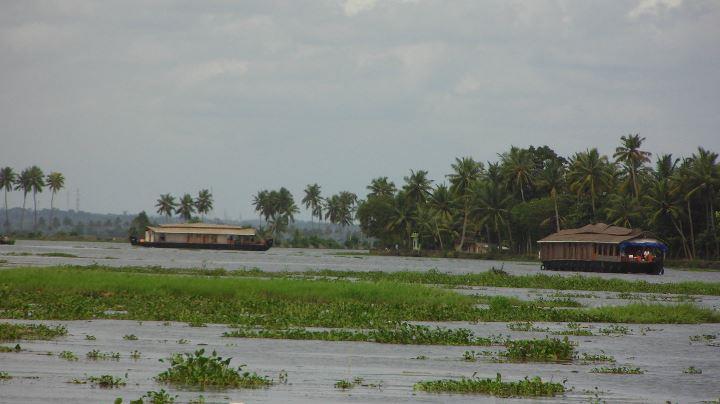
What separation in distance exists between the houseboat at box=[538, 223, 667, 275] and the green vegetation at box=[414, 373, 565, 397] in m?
72.3

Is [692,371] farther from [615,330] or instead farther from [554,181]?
[554,181]

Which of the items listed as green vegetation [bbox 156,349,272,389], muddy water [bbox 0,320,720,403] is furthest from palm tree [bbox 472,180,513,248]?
green vegetation [bbox 156,349,272,389]

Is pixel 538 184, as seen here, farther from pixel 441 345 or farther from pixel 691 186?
pixel 441 345

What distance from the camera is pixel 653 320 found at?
38000 millimetres

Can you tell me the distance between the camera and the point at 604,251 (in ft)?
307

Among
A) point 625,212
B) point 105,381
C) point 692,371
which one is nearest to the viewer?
point 105,381

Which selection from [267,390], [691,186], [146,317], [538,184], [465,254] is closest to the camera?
[267,390]

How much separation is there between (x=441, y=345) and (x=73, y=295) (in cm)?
1570

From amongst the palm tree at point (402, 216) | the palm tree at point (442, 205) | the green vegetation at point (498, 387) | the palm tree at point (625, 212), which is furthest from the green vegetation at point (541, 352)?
the palm tree at point (402, 216)

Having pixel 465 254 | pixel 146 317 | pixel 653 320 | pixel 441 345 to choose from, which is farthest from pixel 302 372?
pixel 465 254

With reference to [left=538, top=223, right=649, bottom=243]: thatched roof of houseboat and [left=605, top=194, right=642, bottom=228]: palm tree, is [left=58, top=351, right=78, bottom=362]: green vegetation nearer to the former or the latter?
[left=538, top=223, right=649, bottom=243]: thatched roof of houseboat

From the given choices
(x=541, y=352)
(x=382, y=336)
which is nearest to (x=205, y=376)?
Answer: (x=541, y=352)

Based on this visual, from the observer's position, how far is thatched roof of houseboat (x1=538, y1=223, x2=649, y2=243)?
92125mm

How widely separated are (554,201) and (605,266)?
80.8ft
